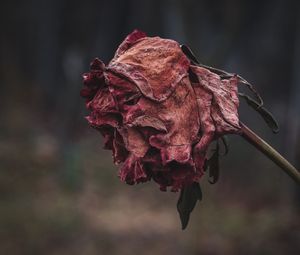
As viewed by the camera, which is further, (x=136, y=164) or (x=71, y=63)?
(x=71, y=63)

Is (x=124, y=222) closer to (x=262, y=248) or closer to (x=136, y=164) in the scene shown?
(x=262, y=248)

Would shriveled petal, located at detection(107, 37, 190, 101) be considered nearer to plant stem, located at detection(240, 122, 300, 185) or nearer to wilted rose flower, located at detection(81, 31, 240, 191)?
wilted rose flower, located at detection(81, 31, 240, 191)

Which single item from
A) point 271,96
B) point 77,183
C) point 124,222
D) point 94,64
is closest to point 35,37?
point 271,96

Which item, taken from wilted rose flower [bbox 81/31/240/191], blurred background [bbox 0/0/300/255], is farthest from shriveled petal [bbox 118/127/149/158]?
blurred background [bbox 0/0/300/255]

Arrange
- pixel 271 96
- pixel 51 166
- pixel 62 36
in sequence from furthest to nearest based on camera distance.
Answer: pixel 62 36
pixel 271 96
pixel 51 166

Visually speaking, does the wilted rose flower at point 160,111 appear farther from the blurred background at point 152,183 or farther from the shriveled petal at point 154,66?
the blurred background at point 152,183

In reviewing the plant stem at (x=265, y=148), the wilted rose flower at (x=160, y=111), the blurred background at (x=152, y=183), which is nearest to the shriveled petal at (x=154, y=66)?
the wilted rose flower at (x=160, y=111)

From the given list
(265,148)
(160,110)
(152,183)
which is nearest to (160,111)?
(160,110)

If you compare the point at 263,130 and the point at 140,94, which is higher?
the point at 140,94
